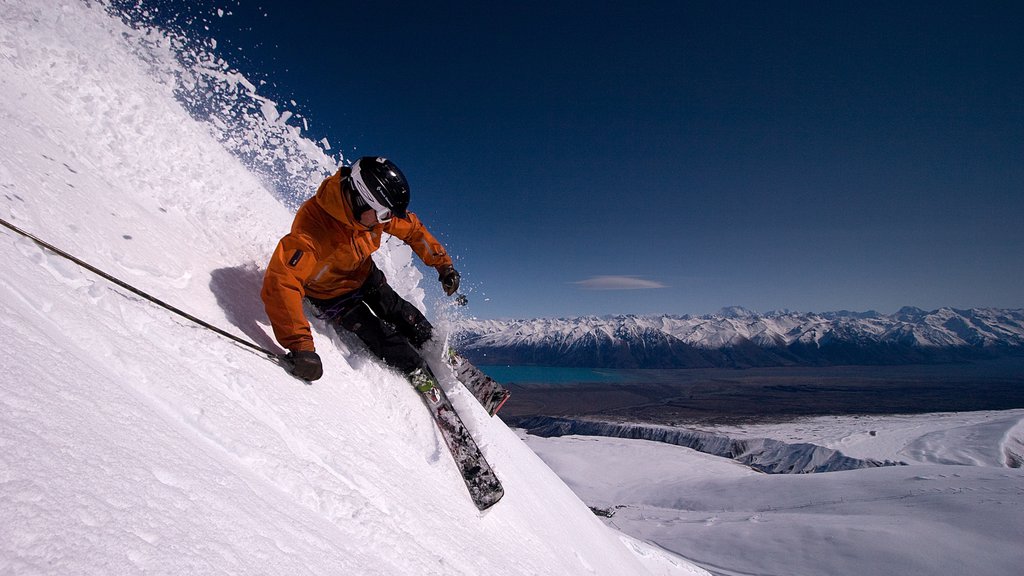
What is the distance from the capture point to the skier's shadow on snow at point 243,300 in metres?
3.72

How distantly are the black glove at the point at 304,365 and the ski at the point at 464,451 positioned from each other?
150 centimetres

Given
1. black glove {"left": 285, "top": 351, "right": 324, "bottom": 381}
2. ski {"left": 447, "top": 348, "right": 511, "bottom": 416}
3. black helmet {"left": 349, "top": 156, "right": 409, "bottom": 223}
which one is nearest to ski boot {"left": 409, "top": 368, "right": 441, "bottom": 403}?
ski {"left": 447, "top": 348, "right": 511, "bottom": 416}

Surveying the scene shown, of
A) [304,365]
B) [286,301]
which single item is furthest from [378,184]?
[304,365]

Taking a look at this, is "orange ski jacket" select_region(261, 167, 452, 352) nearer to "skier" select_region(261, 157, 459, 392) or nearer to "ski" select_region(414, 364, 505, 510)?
"skier" select_region(261, 157, 459, 392)

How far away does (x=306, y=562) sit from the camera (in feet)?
5.76

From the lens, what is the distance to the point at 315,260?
12.6 feet

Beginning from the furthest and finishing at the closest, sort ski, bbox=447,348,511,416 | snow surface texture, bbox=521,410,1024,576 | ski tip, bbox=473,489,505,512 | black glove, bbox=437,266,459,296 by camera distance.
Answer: snow surface texture, bbox=521,410,1024,576, black glove, bbox=437,266,459,296, ski, bbox=447,348,511,416, ski tip, bbox=473,489,505,512

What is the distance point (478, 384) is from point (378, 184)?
9.78 ft

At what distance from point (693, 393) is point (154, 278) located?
215872 mm

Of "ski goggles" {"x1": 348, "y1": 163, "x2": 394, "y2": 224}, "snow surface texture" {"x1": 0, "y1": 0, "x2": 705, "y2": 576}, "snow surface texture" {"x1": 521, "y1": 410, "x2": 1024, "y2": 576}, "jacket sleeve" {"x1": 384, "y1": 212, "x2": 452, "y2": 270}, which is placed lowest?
"snow surface texture" {"x1": 0, "y1": 0, "x2": 705, "y2": 576}

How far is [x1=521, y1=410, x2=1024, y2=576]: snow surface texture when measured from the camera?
2053 centimetres

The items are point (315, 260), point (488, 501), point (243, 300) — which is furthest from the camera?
point (488, 501)

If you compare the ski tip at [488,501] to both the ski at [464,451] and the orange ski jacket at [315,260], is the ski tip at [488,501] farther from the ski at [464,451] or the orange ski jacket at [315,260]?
the orange ski jacket at [315,260]

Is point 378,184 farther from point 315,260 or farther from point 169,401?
point 169,401
